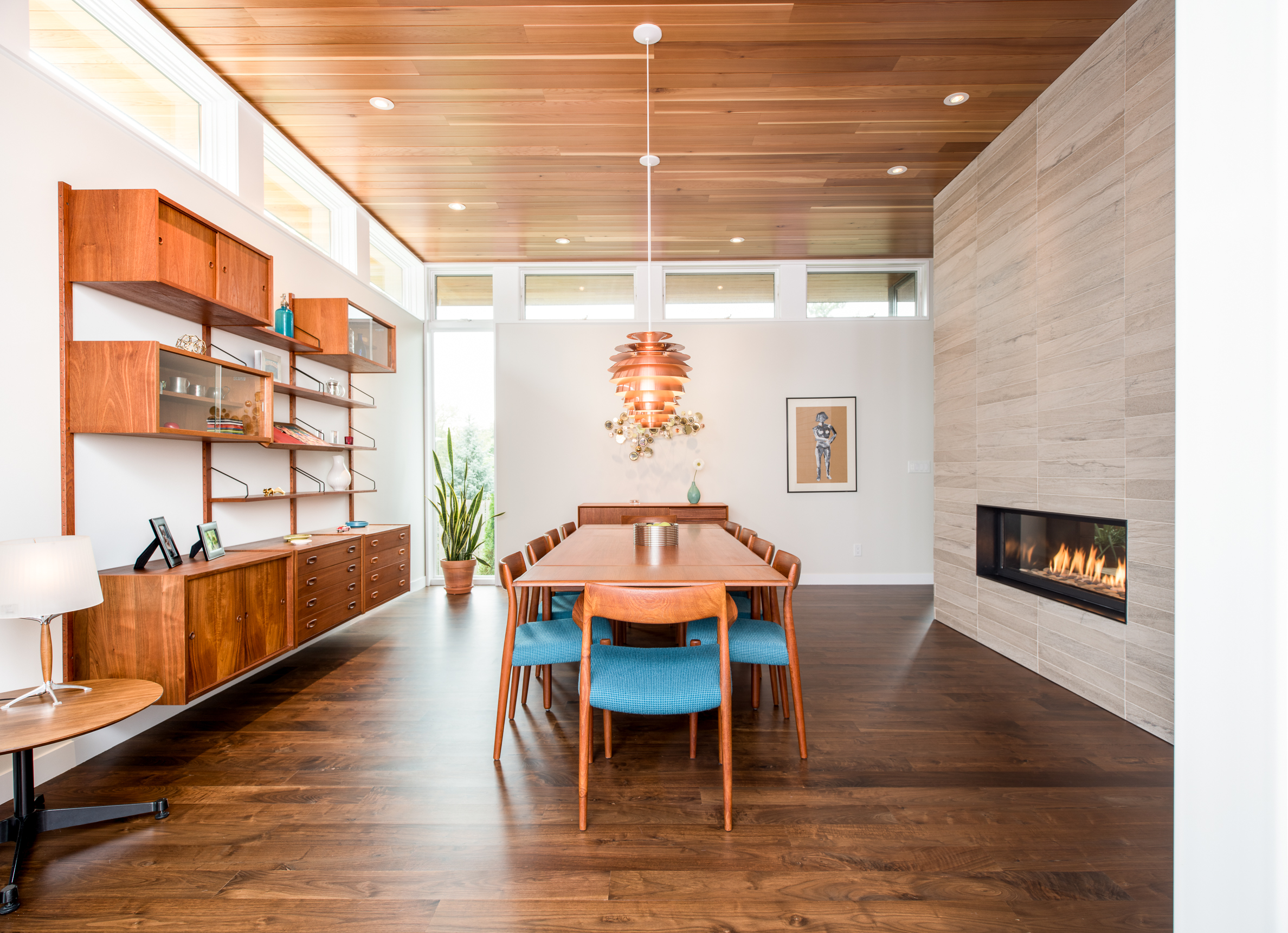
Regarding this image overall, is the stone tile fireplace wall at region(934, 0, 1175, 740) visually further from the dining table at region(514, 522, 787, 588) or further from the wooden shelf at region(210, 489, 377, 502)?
the wooden shelf at region(210, 489, 377, 502)

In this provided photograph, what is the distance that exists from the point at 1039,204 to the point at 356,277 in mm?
4737

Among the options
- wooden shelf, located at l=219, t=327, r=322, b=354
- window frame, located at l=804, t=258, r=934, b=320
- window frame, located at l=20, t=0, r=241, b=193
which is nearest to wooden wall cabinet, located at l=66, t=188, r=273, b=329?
wooden shelf, located at l=219, t=327, r=322, b=354

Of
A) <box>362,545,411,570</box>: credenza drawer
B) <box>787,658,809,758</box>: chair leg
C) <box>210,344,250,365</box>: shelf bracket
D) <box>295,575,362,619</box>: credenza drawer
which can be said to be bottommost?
<box>787,658,809,758</box>: chair leg

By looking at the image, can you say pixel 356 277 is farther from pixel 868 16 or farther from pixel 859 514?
pixel 859 514

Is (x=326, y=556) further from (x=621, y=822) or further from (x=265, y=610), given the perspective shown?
(x=621, y=822)

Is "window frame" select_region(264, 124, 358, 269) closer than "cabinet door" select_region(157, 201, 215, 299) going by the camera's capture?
No

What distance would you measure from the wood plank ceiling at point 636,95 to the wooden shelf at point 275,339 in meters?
1.32

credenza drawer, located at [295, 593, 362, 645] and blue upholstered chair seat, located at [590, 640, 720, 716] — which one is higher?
blue upholstered chair seat, located at [590, 640, 720, 716]

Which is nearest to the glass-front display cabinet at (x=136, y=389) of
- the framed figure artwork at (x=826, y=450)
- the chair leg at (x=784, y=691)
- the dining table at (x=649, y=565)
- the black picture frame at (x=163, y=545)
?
the black picture frame at (x=163, y=545)

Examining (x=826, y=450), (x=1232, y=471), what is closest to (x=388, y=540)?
(x=826, y=450)

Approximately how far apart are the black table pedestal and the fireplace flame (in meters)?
4.11

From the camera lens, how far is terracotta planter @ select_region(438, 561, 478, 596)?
5645mm

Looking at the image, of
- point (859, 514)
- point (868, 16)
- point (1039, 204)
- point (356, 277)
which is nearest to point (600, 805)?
point (868, 16)

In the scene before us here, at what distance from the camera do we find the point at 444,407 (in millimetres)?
6199
